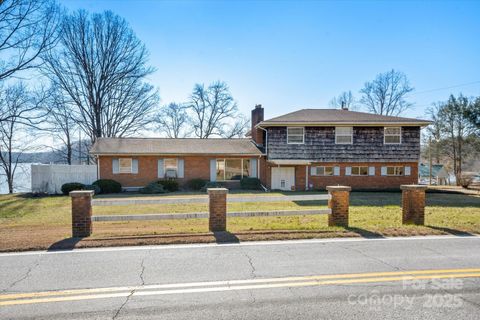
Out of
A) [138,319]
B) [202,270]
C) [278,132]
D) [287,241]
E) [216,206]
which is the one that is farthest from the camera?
[278,132]

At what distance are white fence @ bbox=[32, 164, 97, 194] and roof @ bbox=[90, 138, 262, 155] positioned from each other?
2.07 m

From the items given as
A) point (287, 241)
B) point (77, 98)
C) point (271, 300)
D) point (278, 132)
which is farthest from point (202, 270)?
point (77, 98)

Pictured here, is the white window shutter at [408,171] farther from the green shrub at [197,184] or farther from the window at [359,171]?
the green shrub at [197,184]

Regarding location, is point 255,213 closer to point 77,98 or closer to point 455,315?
point 455,315

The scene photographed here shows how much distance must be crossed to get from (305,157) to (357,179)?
460cm

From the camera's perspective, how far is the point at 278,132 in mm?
22984

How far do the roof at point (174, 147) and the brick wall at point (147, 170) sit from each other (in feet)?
1.83

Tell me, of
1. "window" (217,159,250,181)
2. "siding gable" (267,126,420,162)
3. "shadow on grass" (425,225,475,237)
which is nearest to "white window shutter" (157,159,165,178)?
"window" (217,159,250,181)

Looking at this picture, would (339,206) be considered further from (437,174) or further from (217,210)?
(437,174)

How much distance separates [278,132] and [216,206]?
611 inches

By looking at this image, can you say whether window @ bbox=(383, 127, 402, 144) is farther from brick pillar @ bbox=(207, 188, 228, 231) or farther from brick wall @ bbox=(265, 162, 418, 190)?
brick pillar @ bbox=(207, 188, 228, 231)

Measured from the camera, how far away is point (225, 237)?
25.0ft

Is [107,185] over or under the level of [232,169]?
under

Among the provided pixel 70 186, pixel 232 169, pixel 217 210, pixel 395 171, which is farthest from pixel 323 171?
pixel 70 186
